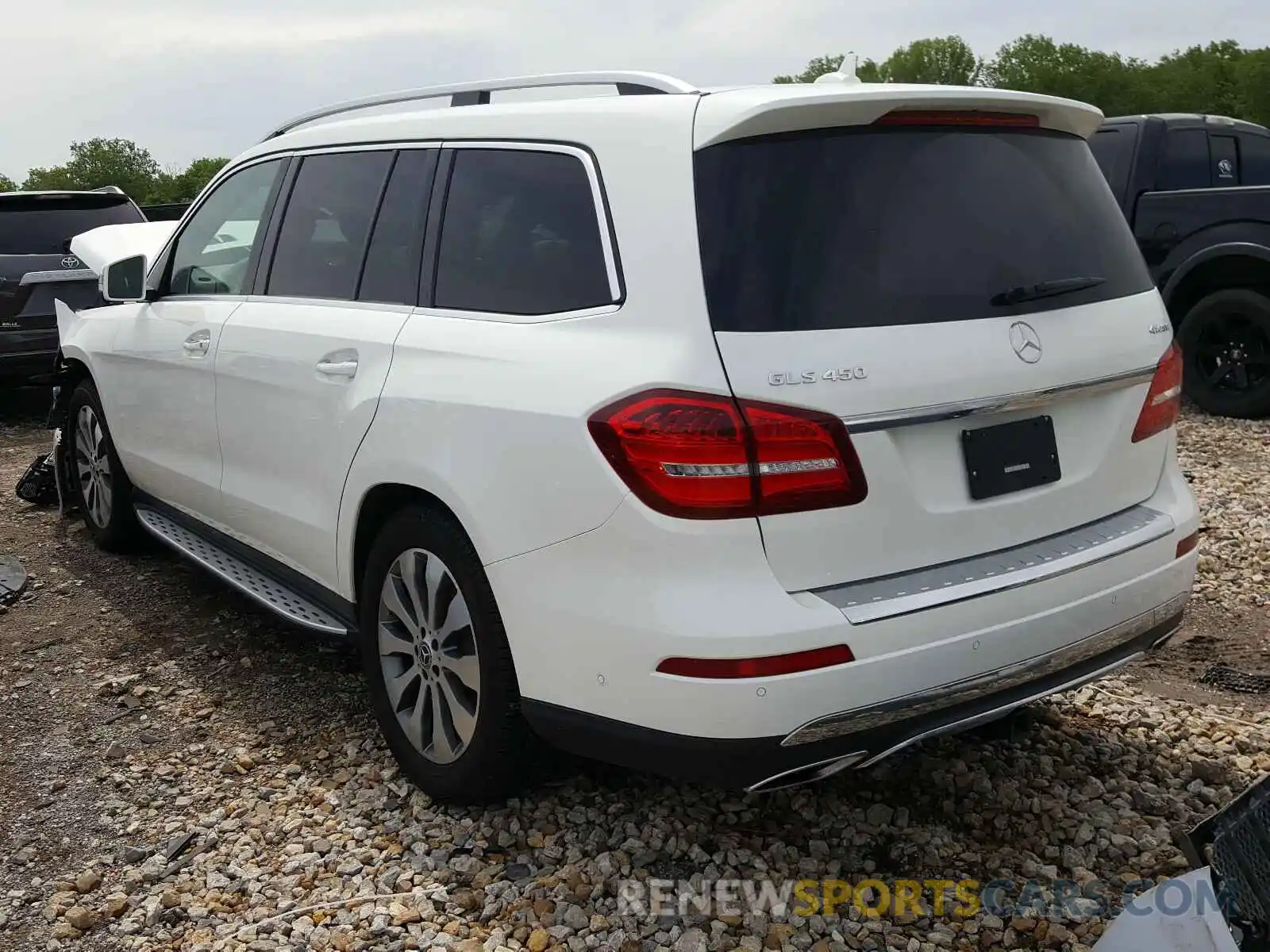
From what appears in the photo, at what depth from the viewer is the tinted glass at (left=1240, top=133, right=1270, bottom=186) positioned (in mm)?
8719

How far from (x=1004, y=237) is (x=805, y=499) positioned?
2.78 feet

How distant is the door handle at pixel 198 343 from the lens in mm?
4223

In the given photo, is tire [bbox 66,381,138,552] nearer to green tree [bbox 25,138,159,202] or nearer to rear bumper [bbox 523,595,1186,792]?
rear bumper [bbox 523,595,1186,792]

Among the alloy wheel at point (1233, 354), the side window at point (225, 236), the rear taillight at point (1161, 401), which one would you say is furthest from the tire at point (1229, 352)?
the side window at point (225, 236)

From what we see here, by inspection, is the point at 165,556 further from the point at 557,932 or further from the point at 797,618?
the point at 797,618

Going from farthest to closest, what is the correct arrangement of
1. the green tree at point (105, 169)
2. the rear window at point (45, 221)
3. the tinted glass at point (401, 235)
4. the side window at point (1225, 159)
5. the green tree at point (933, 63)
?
1. the green tree at point (933, 63)
2. the green tree at point (105, 169)
3. the rear window at point (45, 221)
4. the side window at point (1225, 159)
5. the tinted glass at point (401, 235)

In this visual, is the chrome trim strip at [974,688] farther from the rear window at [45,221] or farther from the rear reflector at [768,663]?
the rear window at [45,221]

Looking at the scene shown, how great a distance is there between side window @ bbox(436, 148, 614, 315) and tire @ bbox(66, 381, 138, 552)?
2845 mm

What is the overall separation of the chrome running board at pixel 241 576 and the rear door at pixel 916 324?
68.6 inches

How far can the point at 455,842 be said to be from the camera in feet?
10.3

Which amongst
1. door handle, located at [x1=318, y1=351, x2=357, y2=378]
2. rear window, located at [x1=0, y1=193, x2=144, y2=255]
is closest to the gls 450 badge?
door handle, located at [x1=318, y1=351, x2=357, y2=378]

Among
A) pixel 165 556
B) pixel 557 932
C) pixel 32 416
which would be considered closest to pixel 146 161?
pixel 32 416

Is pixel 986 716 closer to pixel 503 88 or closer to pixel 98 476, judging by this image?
pixel 503 88

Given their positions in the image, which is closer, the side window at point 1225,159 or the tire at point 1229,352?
the tire at point 1229,352
